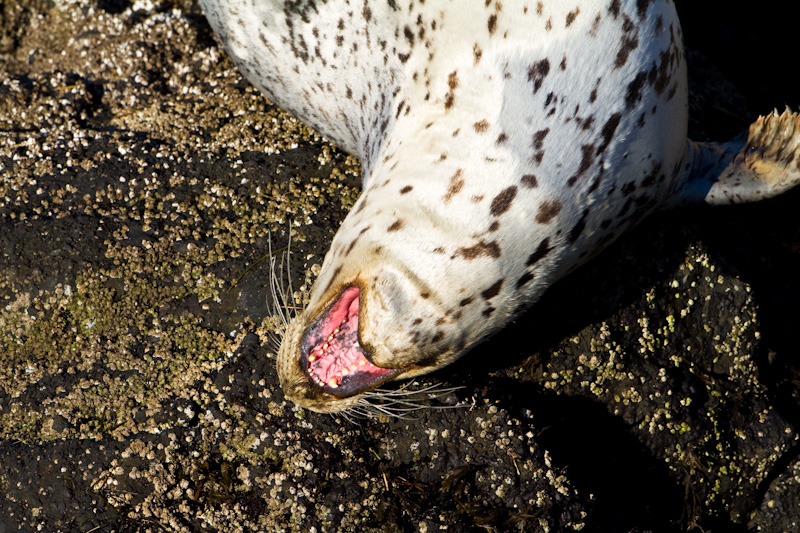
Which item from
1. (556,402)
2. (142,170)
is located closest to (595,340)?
(556,402)

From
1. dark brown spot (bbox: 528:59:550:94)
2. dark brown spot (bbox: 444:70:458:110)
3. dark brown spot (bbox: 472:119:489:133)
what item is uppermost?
dark brown spot (bbox: 444:70:458:110)

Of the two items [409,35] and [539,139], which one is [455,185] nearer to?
[539,139]

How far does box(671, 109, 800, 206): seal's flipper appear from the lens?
9.97 ft

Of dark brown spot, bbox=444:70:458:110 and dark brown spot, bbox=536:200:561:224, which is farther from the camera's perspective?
dark brown spot, bbox=444:70:458:110

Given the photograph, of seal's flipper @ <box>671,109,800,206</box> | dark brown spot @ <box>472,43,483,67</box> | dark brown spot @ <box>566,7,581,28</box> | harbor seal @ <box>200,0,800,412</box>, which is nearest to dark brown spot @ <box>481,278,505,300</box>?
harbor seal @ <box>200,0,800,412</box>

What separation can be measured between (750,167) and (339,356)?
2092mm

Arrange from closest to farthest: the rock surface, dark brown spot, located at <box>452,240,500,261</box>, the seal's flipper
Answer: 1. dark brown spot, located at <box>452,240,500,261</box>
2. the rock surface
3. the seal's flipper

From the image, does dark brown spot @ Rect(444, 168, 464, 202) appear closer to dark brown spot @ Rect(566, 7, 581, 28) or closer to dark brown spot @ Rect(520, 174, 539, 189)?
dark brown spot @ Rect(520, 174, 539, 189)

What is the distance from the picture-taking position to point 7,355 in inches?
110

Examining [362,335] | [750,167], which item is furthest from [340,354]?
[750,167]

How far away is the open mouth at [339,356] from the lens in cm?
245

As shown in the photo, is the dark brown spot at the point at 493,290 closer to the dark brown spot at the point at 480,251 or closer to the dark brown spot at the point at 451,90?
the dark brown spot at the point at 480,251

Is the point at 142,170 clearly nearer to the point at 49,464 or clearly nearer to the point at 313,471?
the point at 49,464

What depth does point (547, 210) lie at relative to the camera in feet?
7.58
